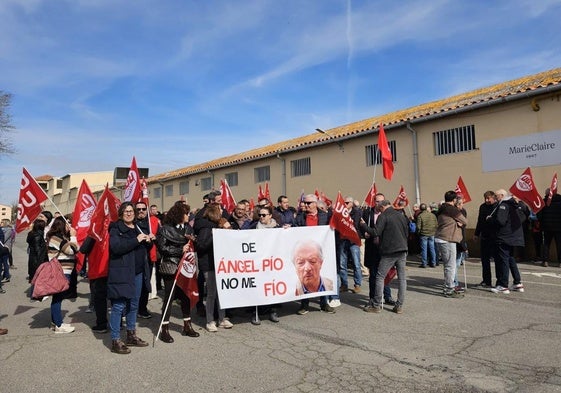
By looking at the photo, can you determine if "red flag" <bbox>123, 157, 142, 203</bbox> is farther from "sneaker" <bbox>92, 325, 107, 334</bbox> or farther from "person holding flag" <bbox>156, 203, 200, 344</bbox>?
"sneaker" <bbox>92, 325, 107, 334</bbox>

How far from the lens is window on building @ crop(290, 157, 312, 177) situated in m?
21.6

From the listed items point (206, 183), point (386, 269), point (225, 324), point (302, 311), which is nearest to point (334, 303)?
point (302, 311)

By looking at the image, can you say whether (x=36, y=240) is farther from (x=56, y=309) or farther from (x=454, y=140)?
(x=454, y=140)

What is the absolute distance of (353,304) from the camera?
7629 millimetres

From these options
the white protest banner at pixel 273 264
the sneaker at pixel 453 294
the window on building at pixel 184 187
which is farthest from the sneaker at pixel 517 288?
the window on building at pixel 184 187

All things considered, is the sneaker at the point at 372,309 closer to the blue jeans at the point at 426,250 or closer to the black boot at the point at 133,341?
the black boot at the point at 133,341

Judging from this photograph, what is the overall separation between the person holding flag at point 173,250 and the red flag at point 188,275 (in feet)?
0.13

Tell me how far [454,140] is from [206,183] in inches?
738

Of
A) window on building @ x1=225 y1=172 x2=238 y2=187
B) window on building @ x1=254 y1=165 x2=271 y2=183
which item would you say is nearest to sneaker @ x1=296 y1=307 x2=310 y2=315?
window on building @ x1=254 y1=165 x2=271 y2=183

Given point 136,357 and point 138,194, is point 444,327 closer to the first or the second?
point 136,357

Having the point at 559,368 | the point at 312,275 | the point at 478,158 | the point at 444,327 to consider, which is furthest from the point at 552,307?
the point at 478,158

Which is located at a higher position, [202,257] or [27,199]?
[27,199]

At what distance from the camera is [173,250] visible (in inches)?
228

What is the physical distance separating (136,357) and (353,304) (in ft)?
12.9
